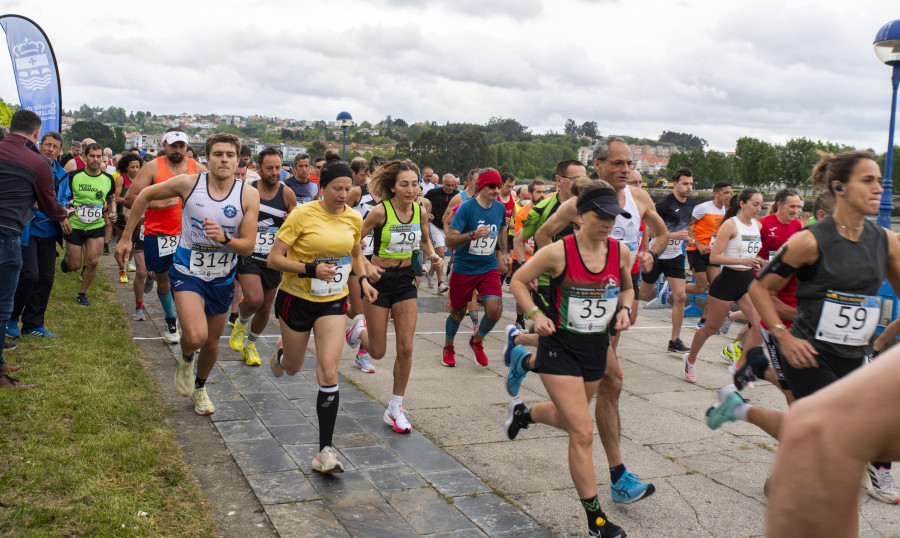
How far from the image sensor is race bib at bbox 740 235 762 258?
7.78 m

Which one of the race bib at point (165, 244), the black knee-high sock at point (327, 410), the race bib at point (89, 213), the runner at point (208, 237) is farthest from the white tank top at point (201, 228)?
the race bib at point (89, 213)

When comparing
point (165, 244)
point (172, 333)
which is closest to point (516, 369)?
point (165, 244)

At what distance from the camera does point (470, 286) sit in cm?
779

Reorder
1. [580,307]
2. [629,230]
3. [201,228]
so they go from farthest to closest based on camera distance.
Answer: [629,230]
[201,228]
[580,307]

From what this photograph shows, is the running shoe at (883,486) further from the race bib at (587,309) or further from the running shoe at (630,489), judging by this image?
the race bib at (587,309)

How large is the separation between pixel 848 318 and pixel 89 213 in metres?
9.36

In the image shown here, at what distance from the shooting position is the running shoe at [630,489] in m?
4.21

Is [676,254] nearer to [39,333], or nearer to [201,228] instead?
[201,228]

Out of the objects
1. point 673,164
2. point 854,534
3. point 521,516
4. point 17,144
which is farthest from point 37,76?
point 673,164

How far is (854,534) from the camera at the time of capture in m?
0.96

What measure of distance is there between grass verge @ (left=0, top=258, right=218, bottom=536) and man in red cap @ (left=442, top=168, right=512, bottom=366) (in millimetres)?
3194

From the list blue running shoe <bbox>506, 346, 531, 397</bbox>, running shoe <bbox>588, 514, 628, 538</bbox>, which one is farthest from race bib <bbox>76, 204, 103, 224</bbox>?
running shoe <bbox>588, 514, 628, 538</bbox>

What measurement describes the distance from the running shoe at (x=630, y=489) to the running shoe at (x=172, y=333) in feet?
18.0

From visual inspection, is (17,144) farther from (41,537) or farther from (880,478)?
(880,478)
